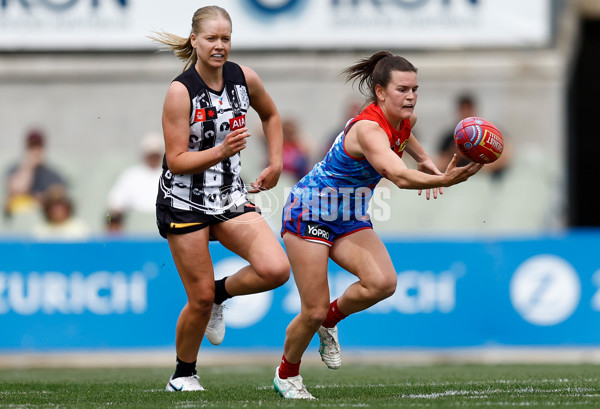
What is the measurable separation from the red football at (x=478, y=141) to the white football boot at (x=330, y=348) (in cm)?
161

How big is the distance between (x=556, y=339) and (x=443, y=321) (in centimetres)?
112

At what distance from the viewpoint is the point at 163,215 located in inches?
259

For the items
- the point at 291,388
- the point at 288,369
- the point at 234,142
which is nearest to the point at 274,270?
the point at 288,369

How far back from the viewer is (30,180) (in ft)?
43.3

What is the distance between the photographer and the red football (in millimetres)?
5758

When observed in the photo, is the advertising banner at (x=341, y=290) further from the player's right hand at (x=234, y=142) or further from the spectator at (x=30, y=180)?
the player's right hand at (x=234, y=142)

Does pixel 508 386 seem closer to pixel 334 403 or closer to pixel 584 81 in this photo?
pixel 334 403

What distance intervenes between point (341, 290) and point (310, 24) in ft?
16.4

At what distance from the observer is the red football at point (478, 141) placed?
18.9ft

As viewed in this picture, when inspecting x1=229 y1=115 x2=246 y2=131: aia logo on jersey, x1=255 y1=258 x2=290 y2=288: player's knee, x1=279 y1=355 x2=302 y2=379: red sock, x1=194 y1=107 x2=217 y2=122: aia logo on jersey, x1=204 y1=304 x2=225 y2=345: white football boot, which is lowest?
x1=279 y1=355 x2=302 y2=379: red sock

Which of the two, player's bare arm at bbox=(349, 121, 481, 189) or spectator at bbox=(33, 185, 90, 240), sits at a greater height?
player's bare arm at bbox=(349, 121, 481, 189)

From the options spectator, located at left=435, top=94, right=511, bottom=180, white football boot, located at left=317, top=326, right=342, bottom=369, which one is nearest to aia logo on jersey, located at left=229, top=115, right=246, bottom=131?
white football boot, located at left=317, top=326, right=342, bottom=369

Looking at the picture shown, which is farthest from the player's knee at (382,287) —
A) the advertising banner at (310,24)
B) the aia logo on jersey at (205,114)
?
the advertising banner at (310,24)

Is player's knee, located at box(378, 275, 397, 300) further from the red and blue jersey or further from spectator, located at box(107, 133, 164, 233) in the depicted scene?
spectator, located at box(107, 133, 164, 233)
